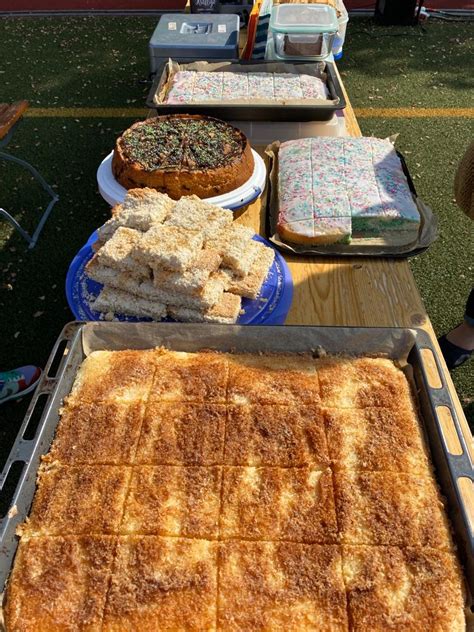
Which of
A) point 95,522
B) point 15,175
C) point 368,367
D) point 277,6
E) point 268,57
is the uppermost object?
point 277,6

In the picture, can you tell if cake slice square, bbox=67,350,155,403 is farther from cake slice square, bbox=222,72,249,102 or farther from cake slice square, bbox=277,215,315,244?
cake slice square, bbox=222,72,249,102

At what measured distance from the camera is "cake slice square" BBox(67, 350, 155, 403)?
7.14ft

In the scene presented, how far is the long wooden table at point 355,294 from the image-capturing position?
2.79 metres

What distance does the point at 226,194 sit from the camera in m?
3.30

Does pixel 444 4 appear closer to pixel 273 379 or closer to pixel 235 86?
pixel 235 86

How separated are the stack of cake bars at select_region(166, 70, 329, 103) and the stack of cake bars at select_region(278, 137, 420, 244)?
785 mm

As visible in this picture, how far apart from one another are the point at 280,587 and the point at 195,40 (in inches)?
211

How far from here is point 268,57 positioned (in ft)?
16.9

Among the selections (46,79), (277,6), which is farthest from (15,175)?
(277,6)

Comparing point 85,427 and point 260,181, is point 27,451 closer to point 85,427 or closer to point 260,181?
point 85,427

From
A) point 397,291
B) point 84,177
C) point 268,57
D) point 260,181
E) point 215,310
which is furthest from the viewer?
point 84,177

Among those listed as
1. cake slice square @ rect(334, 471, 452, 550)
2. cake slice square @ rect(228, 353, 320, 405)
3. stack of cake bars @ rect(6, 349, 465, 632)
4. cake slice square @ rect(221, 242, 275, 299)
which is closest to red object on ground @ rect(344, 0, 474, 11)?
cake slice square @ rect(221, 242, 275, 299)

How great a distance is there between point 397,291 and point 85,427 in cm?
201

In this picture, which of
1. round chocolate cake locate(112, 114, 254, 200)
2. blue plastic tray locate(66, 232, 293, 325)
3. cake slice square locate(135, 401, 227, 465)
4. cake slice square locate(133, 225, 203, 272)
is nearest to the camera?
cake slice square locate(135, 401, 227, 465)
